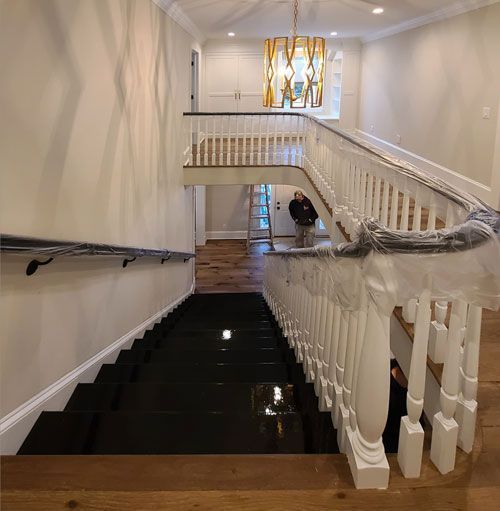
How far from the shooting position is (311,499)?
134 cm

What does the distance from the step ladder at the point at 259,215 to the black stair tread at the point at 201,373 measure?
821cm

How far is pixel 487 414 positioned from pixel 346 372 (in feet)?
1.61

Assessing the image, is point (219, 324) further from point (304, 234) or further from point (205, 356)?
point (304, 234)

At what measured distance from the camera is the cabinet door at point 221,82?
10492 mm

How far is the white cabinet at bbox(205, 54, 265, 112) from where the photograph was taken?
10492 millimetres

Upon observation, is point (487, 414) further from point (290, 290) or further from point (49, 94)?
point (49, 94)

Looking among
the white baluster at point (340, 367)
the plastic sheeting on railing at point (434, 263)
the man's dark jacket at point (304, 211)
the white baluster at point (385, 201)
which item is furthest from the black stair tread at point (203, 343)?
the man's dark jacket at point (304, 211)

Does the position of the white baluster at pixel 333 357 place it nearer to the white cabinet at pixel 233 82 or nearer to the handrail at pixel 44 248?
the handrail at pixel 44 248

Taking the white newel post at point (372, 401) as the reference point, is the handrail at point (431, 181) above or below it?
above

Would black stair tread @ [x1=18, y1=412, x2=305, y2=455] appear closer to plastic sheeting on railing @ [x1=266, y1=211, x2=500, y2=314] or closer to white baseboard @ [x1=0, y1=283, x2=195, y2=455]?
white baseboard @ [x1=0, y1=283, x2=195, y2=455]

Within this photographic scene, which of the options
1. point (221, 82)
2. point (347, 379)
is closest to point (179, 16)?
point (221, 82)

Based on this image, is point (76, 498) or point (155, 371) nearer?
point (76, 498)

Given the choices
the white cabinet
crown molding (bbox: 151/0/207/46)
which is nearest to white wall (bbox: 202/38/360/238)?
the white cabinet

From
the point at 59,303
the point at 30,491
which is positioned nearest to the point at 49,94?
the point at 59,303
